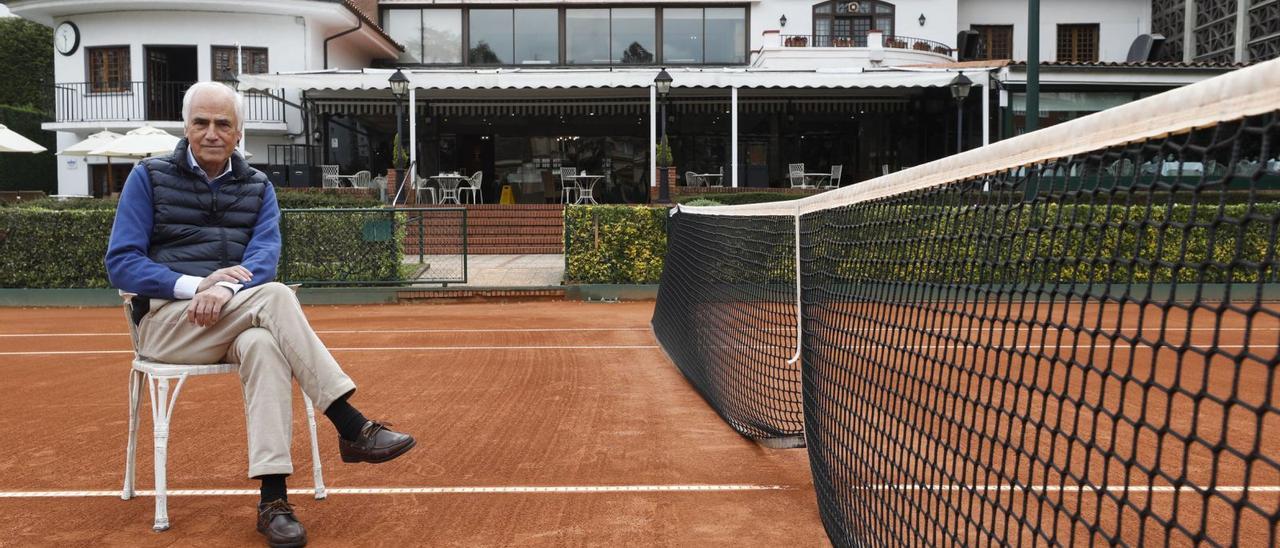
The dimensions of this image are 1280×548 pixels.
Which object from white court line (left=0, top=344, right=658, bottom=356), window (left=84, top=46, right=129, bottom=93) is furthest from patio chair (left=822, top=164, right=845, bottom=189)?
window (left=84, top=46, right=129, bottom=93)

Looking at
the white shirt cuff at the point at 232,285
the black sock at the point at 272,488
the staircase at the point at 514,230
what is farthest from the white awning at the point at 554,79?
the black sock at the point at 272,488

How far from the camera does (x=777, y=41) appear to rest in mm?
→ 29000

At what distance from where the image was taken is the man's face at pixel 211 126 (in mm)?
4039

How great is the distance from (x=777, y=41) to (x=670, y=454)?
25230 millimetres

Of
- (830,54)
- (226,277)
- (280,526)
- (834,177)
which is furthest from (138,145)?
(280,526)

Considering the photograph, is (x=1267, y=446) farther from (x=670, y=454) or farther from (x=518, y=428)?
(x=518, y=428)

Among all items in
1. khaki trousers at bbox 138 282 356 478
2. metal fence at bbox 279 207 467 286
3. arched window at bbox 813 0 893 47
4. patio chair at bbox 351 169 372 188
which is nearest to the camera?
khaki trousers at bbox 138 282 356 478

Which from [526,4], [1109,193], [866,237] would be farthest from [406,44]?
[1109,193]

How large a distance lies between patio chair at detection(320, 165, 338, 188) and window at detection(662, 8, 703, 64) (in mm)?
9794

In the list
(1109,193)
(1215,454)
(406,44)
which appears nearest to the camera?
(1215,454)

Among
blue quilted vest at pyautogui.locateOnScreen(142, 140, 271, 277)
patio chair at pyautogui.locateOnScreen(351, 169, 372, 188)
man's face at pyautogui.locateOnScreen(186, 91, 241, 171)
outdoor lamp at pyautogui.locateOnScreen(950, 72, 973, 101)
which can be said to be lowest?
blue quilted vest at pyautogui.locateOnScreen(142, 140, 271, 277)

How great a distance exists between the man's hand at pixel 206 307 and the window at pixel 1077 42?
1274 inches

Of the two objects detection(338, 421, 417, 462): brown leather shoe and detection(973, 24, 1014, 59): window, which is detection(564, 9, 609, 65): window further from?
detection(338, 421, 417, 462): brown leather shoe

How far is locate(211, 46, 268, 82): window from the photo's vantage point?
26359 millimetres
